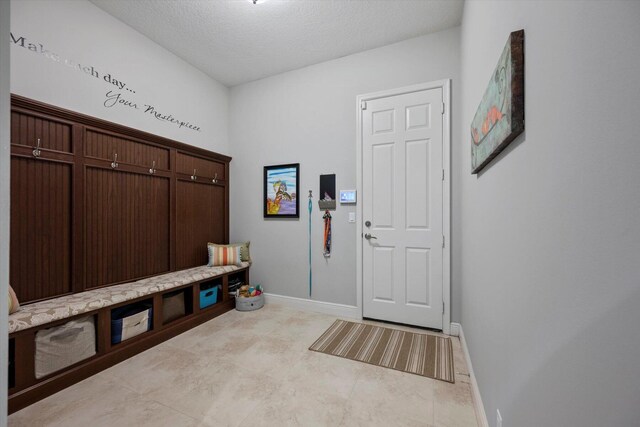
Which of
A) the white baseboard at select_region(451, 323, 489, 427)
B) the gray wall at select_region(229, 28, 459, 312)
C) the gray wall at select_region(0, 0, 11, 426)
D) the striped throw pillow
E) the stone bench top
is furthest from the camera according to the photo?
the striped throw pillow

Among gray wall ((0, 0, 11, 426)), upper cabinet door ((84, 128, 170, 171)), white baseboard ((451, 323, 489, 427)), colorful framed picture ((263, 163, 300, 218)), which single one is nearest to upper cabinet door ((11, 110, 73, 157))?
upper cabinet door ((84, 128, 170, 171))

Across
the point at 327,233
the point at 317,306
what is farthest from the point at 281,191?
the point at 317,306

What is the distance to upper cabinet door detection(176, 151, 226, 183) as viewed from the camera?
3.13 meters

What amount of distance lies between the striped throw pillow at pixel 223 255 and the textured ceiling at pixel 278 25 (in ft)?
7.71

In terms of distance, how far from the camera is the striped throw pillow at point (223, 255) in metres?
3.25

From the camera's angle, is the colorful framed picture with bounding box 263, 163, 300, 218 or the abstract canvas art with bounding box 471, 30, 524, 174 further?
the colorful framed picture with bounding box 263, 163, 300, 218

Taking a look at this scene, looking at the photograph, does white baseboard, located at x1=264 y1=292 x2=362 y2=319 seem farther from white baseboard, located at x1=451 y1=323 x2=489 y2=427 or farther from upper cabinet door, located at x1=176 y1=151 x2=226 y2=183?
upper cabinet door, located at x1=176 y1=151 x2=226 y2=183

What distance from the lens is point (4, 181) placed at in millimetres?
809

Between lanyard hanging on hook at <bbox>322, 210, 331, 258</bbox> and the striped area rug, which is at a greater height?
lanyard hanging on hook at <bbox>322, 210, 331, 258</bbox>

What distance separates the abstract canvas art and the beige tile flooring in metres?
1.54

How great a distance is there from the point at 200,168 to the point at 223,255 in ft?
3.83

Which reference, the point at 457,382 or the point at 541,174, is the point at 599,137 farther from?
the point at 457,382

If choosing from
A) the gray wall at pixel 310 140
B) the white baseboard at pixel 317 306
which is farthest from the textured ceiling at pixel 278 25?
the white baseboard at pixel 317 306

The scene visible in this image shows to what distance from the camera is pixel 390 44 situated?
2889 mm
